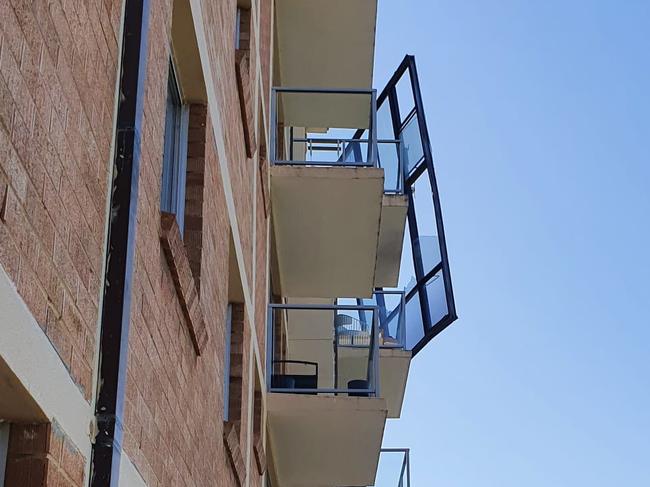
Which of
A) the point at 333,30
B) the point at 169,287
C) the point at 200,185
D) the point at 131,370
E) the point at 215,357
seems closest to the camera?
the point at 131,370

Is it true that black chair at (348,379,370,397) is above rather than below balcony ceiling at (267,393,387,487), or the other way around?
above

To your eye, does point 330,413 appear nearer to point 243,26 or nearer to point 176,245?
point 243,26

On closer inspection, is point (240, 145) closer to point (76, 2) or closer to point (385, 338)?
point (76, 2)

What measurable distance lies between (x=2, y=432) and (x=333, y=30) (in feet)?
40.1

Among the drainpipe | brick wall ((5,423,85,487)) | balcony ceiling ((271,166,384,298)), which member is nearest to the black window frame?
balcony ceiling ((271,166,384,298))

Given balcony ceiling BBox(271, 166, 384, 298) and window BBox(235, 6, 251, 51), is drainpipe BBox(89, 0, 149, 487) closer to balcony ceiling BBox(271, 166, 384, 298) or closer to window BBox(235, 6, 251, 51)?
window BBox(235, 6, 251, 51)

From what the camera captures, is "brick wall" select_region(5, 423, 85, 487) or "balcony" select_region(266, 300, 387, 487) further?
"balcony" select_region(266, 300, 387, 487)

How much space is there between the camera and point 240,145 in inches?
321

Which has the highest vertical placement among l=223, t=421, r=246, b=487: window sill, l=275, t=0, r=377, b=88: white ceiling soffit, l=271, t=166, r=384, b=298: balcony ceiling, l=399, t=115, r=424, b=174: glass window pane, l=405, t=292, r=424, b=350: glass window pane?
l=275, t=0, r=377, b=88: white ceiling soffit

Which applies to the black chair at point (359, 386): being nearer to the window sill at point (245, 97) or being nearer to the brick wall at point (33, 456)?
the window sill at point (245, 97)

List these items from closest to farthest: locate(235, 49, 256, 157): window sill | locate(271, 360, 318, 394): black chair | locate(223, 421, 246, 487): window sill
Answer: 1. locate(223, 421, 246, 487): window sill
2. locate(235, 49, 256, 157): window sill
3. locate(271, 360, 318, 394): black chair

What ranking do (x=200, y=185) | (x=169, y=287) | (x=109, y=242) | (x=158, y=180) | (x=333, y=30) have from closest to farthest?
(x=109, y=242), (x=158, y=180), (x=169, y=287), (x=200, y=185), (x=333, y=30)

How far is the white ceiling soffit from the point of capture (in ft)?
46.8

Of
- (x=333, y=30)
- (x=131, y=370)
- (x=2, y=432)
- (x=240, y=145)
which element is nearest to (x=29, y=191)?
(x=2, y=432)
